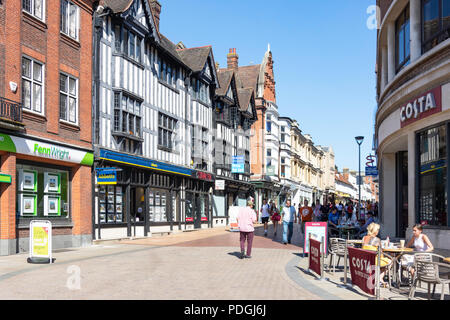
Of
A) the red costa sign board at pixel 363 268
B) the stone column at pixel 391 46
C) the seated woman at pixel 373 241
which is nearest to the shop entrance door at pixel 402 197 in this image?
the stone column at pixel 391 46

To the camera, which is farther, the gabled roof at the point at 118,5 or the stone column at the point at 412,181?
the gabled roof at the point at 118,5

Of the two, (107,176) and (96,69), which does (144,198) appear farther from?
(96,69)

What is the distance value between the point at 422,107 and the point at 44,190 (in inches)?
497

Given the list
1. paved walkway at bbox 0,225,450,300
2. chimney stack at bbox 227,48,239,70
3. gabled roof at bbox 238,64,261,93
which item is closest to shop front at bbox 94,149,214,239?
paved walkway at bbox 0,225,450,300

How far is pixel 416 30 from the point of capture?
46.4 ft

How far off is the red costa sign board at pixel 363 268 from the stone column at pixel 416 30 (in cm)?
726

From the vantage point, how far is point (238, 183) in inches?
1622

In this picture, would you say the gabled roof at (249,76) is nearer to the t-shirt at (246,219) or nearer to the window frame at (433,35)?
the t-shirt at (246,219)

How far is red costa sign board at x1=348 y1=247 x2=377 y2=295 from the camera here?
8359 millimetres

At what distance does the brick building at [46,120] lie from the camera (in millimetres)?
15344

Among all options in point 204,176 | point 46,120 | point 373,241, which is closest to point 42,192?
point 46,120

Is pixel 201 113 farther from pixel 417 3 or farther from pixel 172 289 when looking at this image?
pixel 172 289

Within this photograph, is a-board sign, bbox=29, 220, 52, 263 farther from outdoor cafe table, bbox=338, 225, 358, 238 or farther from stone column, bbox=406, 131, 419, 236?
stone column, bbox=406, 131, 419, 236
